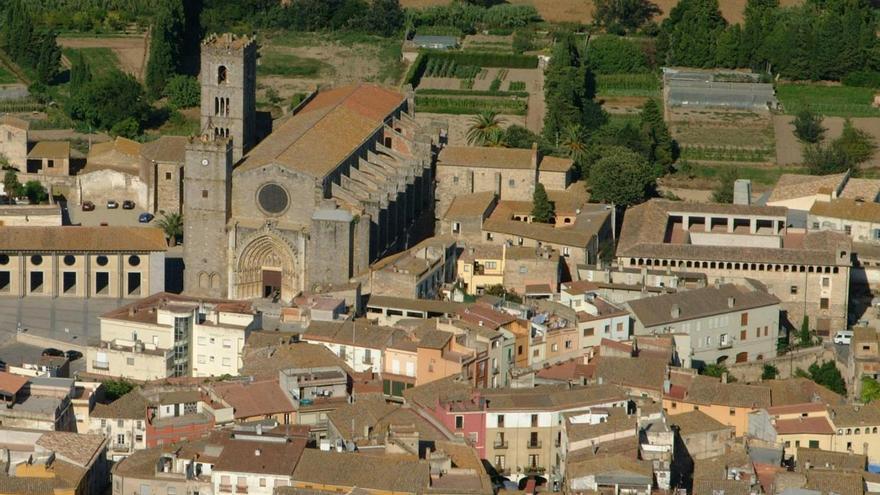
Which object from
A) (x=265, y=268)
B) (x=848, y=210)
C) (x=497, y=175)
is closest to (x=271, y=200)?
(x=265, y=268)

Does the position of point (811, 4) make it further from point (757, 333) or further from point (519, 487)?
point (519, 487)

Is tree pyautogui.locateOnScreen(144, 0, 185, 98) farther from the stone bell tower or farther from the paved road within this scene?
the paved road

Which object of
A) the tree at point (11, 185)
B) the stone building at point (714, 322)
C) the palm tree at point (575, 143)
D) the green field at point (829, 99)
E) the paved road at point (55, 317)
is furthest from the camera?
the green field at point (829, 99)

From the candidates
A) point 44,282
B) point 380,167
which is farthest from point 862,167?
point 44,282

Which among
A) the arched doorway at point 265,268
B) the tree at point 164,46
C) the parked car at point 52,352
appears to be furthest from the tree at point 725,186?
the parked car at point 52,352

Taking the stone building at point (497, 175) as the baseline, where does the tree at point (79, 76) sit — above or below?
above

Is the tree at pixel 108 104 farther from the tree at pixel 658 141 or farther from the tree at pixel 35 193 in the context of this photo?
the tree at pixel 658 141

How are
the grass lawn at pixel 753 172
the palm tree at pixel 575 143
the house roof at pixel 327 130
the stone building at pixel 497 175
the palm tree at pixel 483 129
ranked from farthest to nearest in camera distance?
1. the grass lawn at pixel 753 172
2. the palm tree at pixel 483 129
3. the palm tree at pixel 575 143
4. the stone building at pixel 497 175
5. the house roof at pixel 327 130

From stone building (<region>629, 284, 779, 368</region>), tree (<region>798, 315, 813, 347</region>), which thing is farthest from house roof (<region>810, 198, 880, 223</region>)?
stone building (<region>629, 284, 779, 368</region>)

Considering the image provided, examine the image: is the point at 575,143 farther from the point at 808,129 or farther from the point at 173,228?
the point at 173,228
